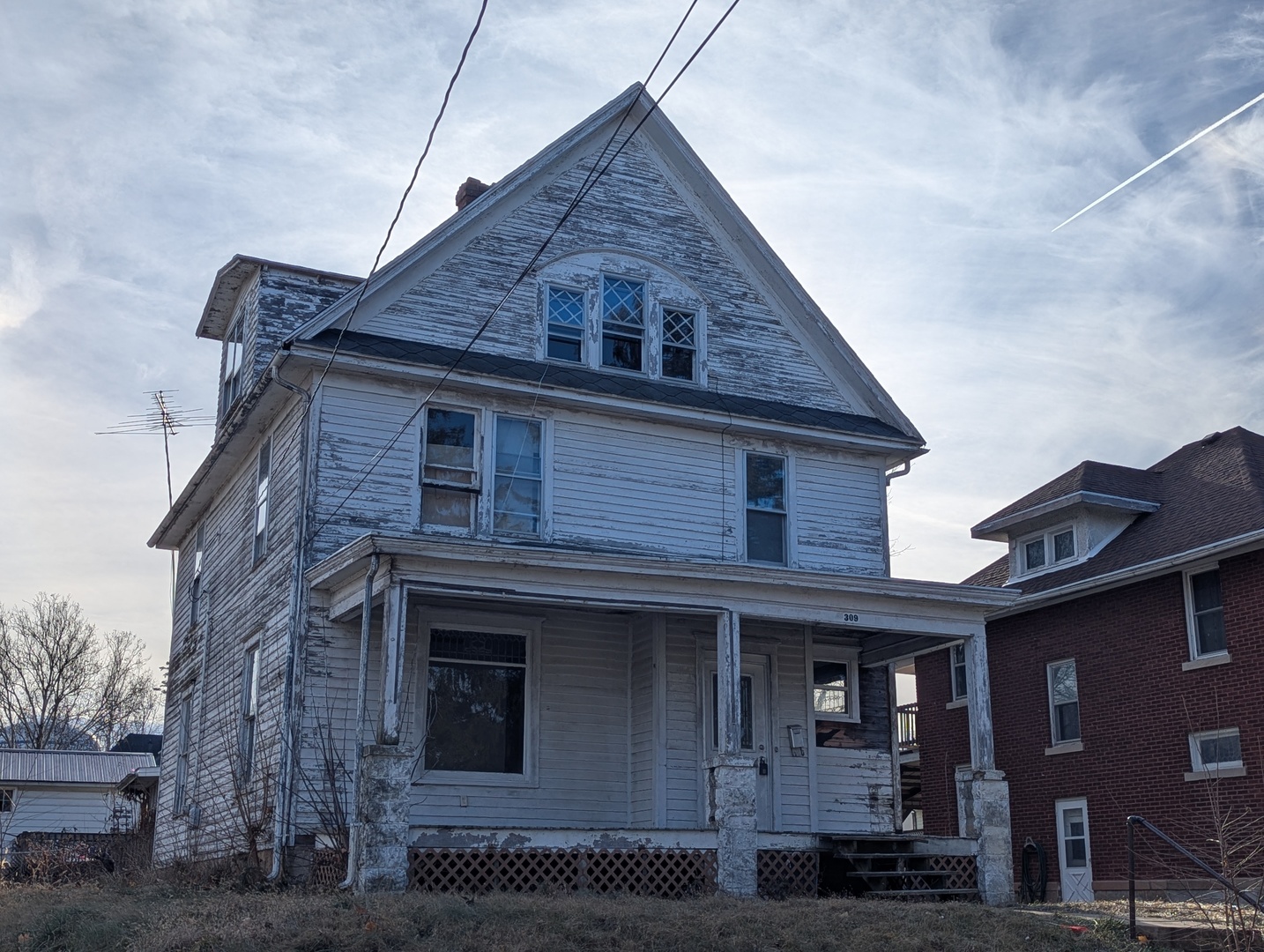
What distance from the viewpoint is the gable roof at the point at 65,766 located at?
42312mm

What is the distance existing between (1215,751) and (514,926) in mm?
12946

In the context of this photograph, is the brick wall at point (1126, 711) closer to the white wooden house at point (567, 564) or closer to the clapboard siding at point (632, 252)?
the white wooden house at point (567, 564)

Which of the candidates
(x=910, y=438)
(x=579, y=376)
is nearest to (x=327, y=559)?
(x=579, y=376)

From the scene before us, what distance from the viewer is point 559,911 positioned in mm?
11188

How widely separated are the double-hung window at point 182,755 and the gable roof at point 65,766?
2138 centimetres

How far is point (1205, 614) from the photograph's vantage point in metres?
20.2

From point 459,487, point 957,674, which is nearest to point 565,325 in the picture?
point 459,487

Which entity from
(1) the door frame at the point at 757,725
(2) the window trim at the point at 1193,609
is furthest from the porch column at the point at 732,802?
(2) the window trim at the point at 1193,609

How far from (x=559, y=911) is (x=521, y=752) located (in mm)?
5322

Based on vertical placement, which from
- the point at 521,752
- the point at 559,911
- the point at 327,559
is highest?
the point at 327,559

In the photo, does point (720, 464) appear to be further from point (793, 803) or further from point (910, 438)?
point (793, 803)

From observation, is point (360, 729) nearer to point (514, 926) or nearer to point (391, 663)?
point (391, 663)

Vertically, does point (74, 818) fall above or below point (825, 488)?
below

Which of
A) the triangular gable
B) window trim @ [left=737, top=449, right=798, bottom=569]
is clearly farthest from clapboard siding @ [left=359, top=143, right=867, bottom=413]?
window trim @ [left=737, top=449, right=798, bottom=569]
